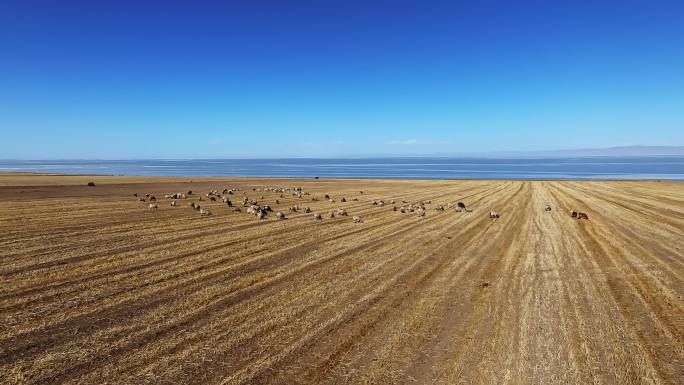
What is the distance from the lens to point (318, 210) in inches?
Result: 934

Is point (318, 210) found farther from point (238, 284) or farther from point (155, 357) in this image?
point (155, 357)

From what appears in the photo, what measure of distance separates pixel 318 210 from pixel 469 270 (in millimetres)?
13850

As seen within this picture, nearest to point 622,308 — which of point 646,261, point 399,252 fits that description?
point 646,261

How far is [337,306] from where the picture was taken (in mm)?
8117

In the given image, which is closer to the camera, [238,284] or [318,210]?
[238,284]

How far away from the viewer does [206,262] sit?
36.9ft

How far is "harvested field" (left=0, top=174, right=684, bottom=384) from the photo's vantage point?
5.70m

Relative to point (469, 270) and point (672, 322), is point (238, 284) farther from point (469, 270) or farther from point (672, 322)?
point (672, 322)

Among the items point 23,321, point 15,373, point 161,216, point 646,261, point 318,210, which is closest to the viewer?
point 15,373

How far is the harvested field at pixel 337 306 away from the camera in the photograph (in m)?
5.70

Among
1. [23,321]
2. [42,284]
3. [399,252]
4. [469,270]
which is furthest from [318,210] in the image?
[23,321]

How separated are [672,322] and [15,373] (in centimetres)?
1088

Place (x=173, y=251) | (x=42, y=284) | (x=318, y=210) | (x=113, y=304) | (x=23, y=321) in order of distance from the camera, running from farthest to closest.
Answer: (x=318, y=210), (x=173, y=251), (x=42, y=284), (x=113, y=304), (x=23, y=321)

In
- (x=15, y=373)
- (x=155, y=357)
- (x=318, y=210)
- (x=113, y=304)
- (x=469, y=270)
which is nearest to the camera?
(x=15, y=373)
